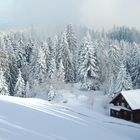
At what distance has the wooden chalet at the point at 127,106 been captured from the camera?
50.8 m

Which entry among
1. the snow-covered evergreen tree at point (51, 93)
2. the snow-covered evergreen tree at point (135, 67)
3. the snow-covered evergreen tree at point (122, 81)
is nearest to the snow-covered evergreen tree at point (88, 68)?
the snow-covered evergreen tree at point (135, 67)

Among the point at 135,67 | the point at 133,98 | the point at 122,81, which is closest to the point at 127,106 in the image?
the point at 133,98

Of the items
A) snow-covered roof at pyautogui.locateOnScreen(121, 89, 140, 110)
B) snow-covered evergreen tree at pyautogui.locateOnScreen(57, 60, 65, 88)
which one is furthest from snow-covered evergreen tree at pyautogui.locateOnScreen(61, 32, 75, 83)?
snow-covered roof at pyautogui.locateOnScreen(121, 89, 140, 110)

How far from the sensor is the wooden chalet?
5081 cm

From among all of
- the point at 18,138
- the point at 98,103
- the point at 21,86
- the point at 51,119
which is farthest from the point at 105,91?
the point at 18,138

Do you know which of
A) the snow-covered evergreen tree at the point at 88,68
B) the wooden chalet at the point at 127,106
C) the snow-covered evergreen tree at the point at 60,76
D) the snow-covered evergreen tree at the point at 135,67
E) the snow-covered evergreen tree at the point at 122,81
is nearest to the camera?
the wooden chalet at the point at 127,106

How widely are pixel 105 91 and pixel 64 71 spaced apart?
42.4 ft

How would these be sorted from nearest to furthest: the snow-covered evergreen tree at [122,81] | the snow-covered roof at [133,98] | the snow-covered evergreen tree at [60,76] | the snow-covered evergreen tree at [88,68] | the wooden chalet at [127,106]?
the wooden chalet at [127,106] → the snow-covered roof at [133,98] → the snow-covered evergreen tree at [122,81] → the snow-covered evergreen tree at [88,68] → the snow-covered evergreen tree at [60,76]

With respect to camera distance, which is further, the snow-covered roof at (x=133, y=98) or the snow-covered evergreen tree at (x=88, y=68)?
Answer: the snow-covered evergreen tree at (x=88, y=68)

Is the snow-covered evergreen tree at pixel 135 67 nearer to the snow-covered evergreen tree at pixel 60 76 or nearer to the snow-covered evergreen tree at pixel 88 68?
the snow-covered evergreen tree at pixel 88 68

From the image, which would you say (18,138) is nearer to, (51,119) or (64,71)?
(51,119)

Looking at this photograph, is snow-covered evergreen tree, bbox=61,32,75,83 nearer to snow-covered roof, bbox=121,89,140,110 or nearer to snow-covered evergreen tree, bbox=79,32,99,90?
snow-covered evergreen tree, bbox=79,32,99,90

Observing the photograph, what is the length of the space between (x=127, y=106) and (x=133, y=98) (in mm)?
1673

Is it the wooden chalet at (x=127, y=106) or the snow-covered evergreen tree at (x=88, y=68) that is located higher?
the snow-covered evergreen tree at (x=88, y=68)
